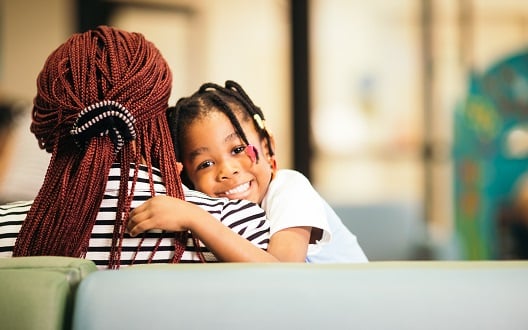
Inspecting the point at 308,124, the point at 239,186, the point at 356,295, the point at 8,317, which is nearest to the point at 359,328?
the point at 356,295

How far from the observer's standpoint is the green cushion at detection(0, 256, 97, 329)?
24.6 inches

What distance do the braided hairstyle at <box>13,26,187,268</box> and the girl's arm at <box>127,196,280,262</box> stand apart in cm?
6

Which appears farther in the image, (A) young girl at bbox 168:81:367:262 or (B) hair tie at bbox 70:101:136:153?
(A) young girl at bbox 168:81:367:262

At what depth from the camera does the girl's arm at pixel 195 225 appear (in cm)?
88

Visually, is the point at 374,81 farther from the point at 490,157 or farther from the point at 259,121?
the point at 259,121

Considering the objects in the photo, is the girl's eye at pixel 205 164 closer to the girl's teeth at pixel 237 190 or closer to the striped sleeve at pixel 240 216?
the girl's teeth at pixel 237 190

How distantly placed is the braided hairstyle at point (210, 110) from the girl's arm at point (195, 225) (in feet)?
0.96

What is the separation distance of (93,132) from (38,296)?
379 millimetres

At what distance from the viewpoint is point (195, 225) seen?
0.88 m

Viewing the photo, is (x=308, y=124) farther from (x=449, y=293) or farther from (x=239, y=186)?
(x=449, y=293)

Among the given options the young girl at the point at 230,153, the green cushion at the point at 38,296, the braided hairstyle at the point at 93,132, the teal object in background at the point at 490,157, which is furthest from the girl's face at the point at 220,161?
the teal object in background at the point at 490,157

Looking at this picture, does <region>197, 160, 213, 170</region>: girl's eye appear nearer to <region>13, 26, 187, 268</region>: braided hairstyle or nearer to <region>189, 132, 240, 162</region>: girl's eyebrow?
<region>189, 132, 240, 162</region>: girl's eyebrow

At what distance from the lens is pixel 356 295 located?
2.09ft

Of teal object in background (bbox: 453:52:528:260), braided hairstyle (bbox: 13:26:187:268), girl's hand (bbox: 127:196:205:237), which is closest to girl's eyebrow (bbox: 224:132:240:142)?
braided hairstyle (bbox: 13:26:187:268)
